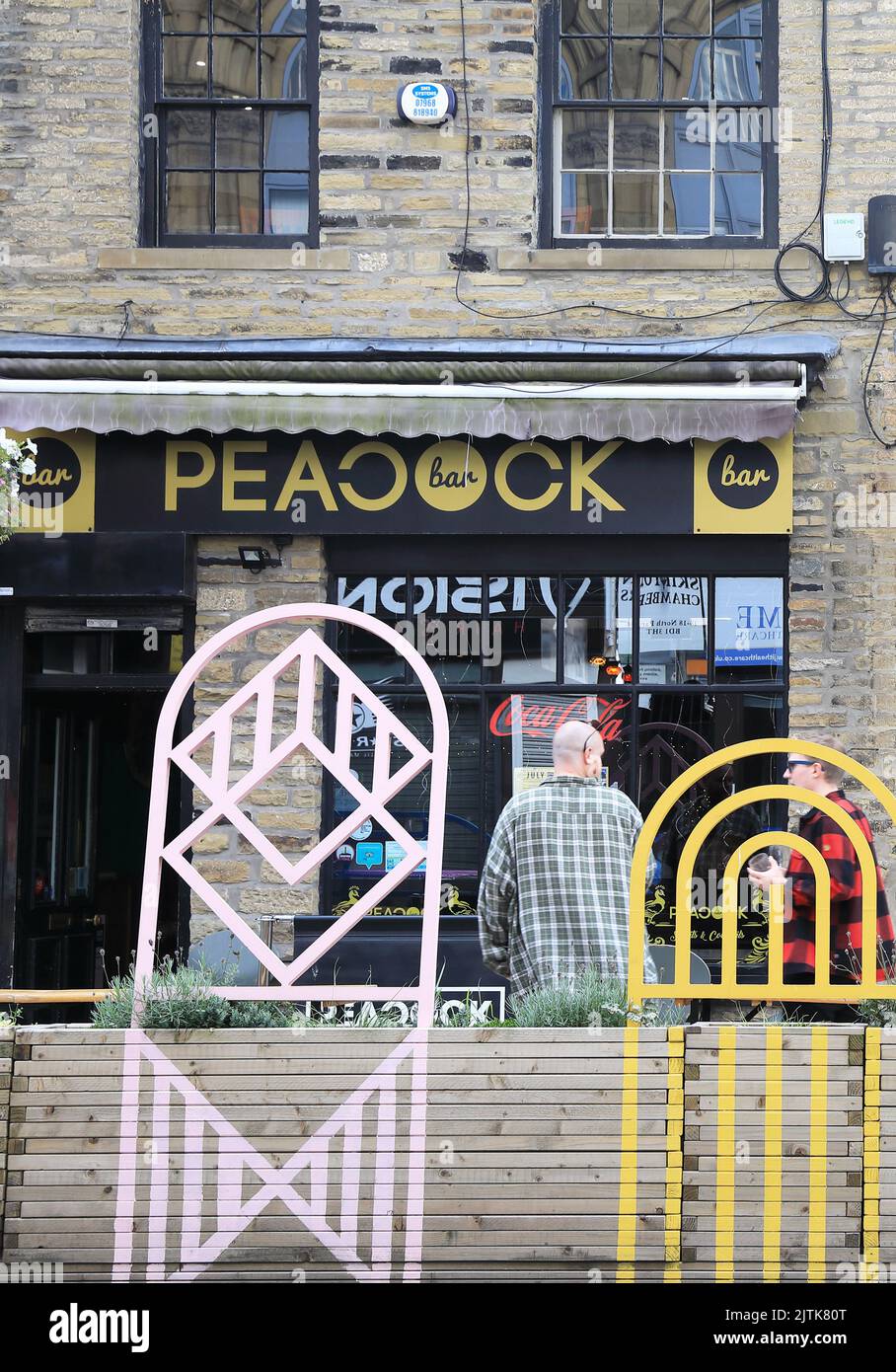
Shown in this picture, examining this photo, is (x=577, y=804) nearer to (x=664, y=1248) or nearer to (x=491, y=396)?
(x=664, y=1248)

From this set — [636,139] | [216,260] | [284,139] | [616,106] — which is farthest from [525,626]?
[284,139]

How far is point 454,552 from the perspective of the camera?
28.6ft

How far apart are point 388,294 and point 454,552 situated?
5.29 ft

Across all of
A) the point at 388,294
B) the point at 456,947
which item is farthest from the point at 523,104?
the point at 456,947

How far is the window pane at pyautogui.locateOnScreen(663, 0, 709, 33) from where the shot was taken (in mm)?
9078

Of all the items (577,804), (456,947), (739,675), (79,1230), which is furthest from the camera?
(739,675)

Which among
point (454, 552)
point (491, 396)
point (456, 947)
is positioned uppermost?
point (491, 396)

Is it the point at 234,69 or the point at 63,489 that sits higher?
the point at 234,69

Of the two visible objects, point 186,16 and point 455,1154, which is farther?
point 186,16

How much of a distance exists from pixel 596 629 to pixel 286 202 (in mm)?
3271

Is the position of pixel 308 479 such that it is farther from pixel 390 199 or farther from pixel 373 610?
pixel 390 199

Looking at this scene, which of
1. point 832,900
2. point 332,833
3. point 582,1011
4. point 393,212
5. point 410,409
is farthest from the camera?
point 393,212

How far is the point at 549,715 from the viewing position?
8664mm

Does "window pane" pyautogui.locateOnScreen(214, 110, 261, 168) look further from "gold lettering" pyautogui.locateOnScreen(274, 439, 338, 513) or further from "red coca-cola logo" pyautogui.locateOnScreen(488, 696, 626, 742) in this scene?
"red coca-cola logo" pyautogui.locateOnScreen(488, 696, 626, 742)
